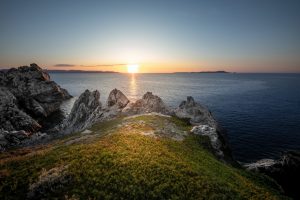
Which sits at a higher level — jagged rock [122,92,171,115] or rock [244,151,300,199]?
jagged rock [122,92,171,115]

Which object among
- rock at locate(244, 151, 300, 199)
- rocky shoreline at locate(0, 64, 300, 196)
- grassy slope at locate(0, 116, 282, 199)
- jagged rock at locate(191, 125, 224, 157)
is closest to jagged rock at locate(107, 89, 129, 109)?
rocky shoreline at locate(0, 64, 300, 196)

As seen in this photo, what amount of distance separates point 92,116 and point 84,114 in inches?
184

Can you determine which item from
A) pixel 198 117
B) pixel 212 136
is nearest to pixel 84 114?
pixel 198 117

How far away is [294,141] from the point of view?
64.4m

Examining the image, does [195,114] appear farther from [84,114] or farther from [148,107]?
[84,114]

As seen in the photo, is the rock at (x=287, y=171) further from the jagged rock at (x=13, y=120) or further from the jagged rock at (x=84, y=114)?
the jagged rock at (x=13, y=120)

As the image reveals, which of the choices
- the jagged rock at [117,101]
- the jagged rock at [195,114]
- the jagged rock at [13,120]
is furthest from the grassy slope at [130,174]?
the jagged rock at [13,120]

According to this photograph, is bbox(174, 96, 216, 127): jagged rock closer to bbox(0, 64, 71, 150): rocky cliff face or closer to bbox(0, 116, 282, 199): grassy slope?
bbox(0, 116, 282, 199): grassy slope

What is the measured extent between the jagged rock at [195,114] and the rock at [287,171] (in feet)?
44.4

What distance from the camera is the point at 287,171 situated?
3912 centimetres

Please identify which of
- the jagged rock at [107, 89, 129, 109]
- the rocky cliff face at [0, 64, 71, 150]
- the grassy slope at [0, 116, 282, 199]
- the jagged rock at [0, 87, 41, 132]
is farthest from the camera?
the rocky cliff face at [0, 64, 71, 150]

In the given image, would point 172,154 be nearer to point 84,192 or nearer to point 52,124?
point 84,192

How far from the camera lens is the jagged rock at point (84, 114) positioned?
59.2m

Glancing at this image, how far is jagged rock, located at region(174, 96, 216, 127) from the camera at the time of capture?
162 feet
